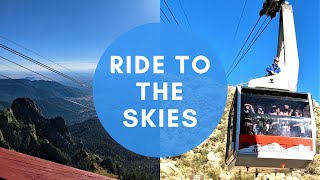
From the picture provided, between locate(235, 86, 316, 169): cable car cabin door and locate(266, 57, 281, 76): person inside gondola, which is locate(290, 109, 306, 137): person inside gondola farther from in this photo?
locate(266, 57, 281, 76): person inside gondola

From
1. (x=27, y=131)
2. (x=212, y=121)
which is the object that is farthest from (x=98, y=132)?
(x=212, y=121)

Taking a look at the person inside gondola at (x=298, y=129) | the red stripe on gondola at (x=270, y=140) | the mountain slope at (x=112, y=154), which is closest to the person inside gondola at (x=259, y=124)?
the red stripe on gondola at (x=270, y=140)

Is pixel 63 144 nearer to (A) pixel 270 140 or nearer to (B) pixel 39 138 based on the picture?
(B) pixel 39 138

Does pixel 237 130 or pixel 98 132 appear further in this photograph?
pixel 98 132

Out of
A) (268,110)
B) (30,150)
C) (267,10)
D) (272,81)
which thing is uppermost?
(267,10)

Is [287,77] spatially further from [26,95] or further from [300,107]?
[26,95]

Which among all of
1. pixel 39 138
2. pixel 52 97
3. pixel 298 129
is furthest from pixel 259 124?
pixel 52 97

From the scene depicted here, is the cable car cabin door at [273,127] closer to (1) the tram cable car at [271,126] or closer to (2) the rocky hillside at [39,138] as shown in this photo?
(1) the tram cable car at [271,126]

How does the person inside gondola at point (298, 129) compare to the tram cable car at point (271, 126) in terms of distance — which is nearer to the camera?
the tram cable car at point (271, 126)
